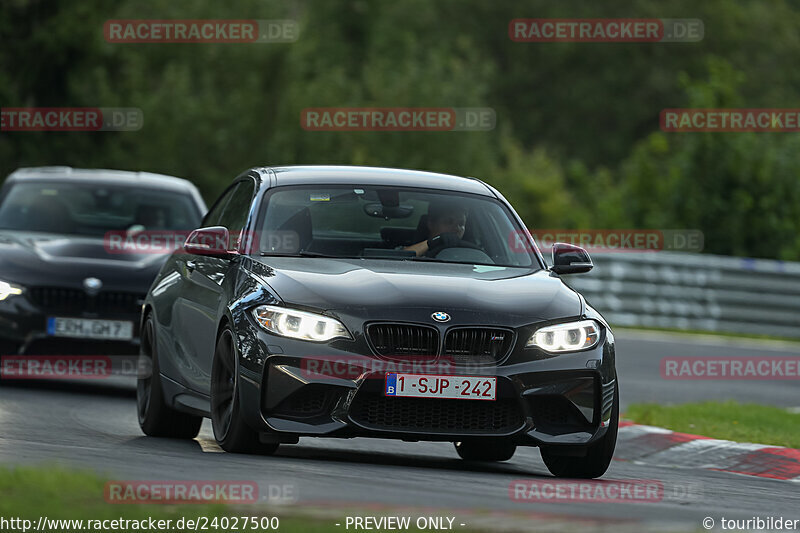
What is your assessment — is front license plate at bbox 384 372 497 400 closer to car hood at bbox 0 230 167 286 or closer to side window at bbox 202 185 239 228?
side window at bbox 202 185 239 228

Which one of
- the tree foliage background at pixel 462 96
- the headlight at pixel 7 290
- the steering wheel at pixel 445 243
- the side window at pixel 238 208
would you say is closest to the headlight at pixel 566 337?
the steering wheel at pixel 445 243

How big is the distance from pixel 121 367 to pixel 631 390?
534cm

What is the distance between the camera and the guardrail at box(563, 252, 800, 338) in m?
27.9

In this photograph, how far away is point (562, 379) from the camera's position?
891 centimetres

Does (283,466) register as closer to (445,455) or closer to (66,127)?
(445,455)

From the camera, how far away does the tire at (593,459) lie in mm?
9203

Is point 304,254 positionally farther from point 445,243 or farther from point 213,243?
point 445,243

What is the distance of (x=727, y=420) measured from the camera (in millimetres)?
13789

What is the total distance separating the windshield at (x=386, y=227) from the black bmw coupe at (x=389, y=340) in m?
0.01

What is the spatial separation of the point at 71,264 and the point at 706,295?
16.0m

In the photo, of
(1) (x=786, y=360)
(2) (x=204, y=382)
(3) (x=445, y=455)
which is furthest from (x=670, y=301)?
(2) (x=204, y=382)

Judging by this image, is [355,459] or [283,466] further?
[355,459]

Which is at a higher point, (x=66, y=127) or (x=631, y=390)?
(x=66, y=127)

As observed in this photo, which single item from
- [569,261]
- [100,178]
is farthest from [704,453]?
[100,178]
